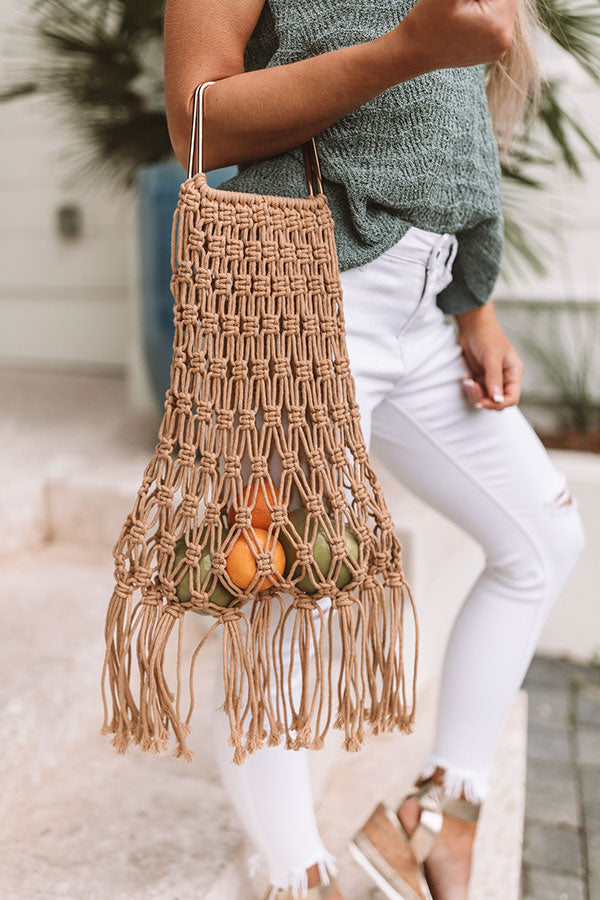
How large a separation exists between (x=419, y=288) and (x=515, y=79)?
310 millimetres

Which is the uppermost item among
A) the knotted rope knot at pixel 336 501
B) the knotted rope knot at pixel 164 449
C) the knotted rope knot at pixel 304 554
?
the knotted rope knot at pixel 164 449

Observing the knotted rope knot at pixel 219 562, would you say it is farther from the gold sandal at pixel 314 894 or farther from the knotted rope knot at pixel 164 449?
the gold sandal at pixel 314 894

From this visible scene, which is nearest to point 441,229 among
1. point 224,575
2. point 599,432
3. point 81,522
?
point 224,575

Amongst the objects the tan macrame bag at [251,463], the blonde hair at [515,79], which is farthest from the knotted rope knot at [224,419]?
the blonde hair at [515,79]

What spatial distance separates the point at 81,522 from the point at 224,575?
1098 millimetres

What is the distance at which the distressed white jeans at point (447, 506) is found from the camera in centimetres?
74

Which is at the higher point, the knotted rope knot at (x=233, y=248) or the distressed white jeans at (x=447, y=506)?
the knotted rope knot at (x=233, y=248)

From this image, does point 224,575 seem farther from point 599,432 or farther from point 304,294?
point 599,432

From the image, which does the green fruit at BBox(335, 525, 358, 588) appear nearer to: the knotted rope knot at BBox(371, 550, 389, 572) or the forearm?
the knotted rope knot at BBox(371, 550, 389, 572)

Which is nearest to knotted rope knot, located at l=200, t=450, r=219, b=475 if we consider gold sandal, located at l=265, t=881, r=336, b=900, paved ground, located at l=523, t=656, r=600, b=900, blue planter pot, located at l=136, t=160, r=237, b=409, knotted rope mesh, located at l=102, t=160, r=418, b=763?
knotted rope mesh, located at l=102, t=160, r=418, b=763

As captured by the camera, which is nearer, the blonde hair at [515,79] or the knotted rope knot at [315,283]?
the knotted rope knot at [315,283]

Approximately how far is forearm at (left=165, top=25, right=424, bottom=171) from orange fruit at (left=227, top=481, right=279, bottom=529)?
0.29 m

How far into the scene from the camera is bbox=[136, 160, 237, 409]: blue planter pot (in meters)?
1.76

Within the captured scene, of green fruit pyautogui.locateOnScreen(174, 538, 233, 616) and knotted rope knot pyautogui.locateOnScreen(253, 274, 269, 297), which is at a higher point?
knotted rope knot pyautogui.locateOnScreen(253, 274, 269, 297)
